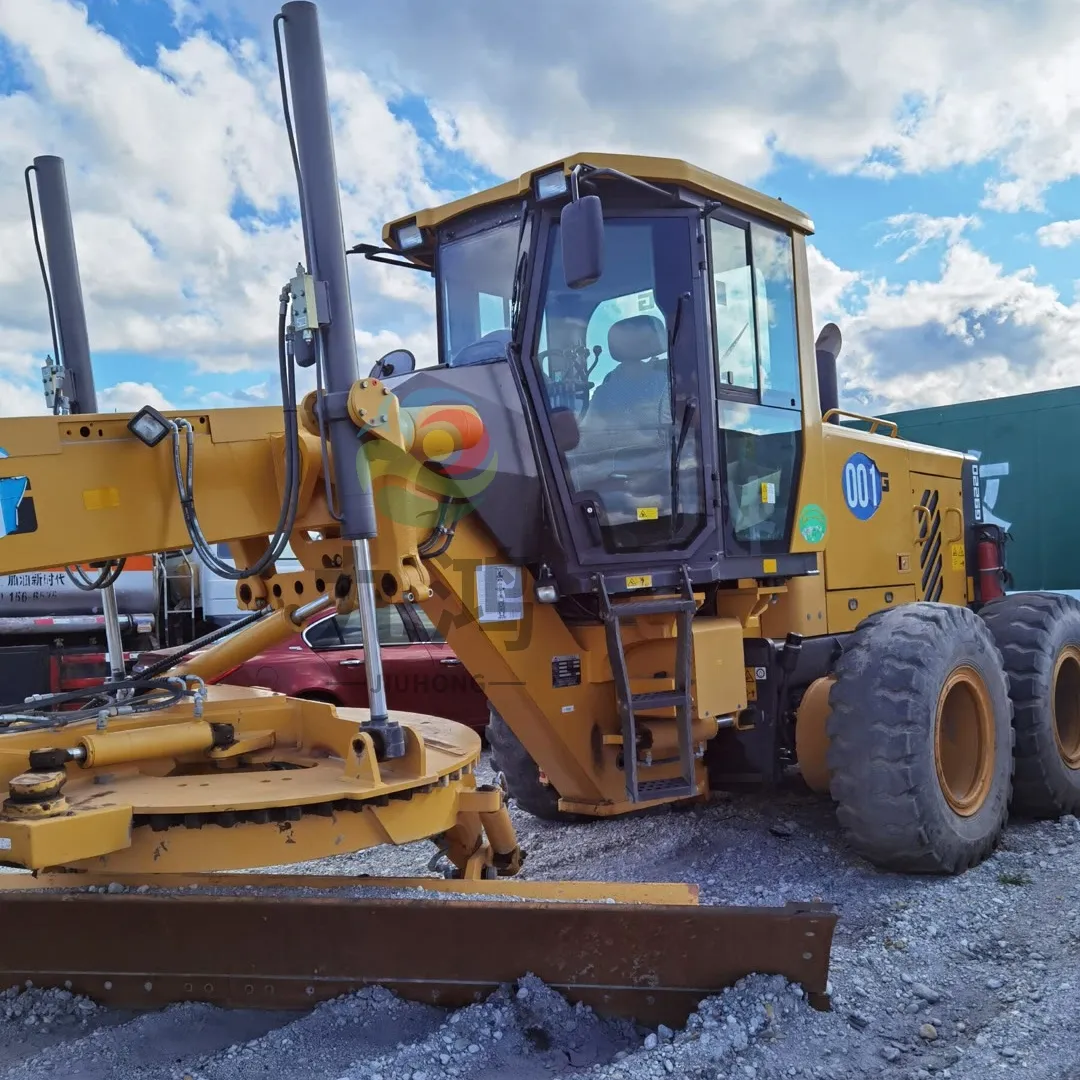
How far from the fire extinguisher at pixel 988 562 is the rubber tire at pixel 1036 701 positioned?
3.60 feet

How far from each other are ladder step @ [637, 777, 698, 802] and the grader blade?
45.7 inches

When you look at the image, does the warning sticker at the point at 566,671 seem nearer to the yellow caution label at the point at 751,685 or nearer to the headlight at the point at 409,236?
the yellow caution label at the point at 751,685

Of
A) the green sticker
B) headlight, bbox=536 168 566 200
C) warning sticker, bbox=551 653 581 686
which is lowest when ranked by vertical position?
warning sticker, bbox=551 653 581 686

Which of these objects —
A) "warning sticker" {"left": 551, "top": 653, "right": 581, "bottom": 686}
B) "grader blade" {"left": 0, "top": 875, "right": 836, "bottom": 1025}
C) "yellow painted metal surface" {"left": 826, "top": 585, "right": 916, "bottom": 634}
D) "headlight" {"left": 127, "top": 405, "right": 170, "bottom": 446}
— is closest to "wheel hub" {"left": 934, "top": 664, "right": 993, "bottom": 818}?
"yellow painted metal surface" {"left": 826, "top": 585, "right": 916, "bottom": 634}

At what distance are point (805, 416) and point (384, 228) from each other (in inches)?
89.2

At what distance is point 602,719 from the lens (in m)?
4.70

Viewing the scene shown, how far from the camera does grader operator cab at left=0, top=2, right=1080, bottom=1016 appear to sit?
3.09 m

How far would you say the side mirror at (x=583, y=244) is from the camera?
3701 millimetres

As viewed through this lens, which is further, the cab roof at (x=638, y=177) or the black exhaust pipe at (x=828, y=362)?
the black exhaust pipe at (x=828, y=362)

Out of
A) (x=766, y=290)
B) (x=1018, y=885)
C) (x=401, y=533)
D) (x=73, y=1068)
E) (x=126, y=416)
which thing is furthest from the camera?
(x=766, y=290)

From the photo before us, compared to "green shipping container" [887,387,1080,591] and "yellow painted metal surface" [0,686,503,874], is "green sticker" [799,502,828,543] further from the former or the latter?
"green shipping container" [887,387,1080,591]

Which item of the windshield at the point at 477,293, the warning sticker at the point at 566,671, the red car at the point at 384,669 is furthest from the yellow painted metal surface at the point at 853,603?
the red car at the point at 384,669

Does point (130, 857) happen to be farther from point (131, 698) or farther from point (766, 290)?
point (766, 290)

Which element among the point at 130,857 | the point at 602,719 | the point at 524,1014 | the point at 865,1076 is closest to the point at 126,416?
the point at 130,857
